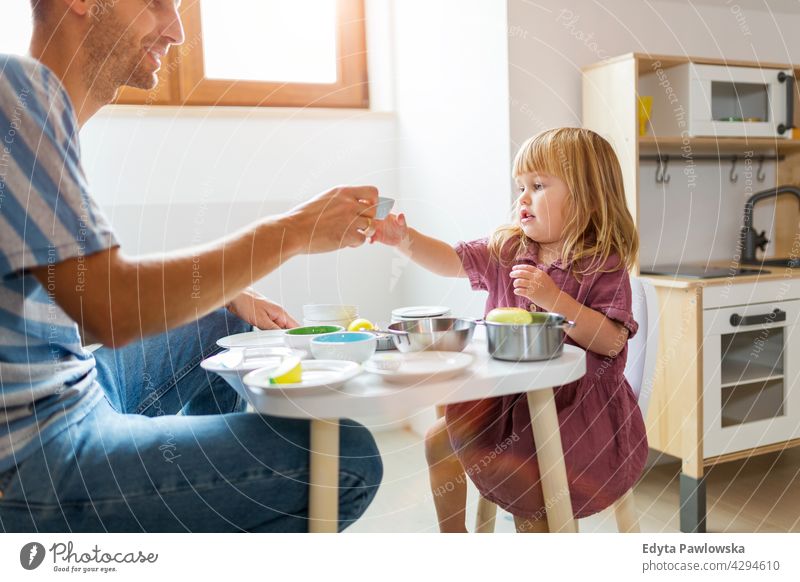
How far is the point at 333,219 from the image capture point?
35.3 inches

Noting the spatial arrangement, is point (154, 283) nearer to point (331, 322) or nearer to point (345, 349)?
point (345, 349)

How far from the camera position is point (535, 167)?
1283 mm

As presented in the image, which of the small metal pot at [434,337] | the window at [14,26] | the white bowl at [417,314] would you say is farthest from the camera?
the window at [14,26]

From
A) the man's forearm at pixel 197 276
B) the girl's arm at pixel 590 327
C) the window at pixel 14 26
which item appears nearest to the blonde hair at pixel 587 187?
the girl's arm at pixel 590 327

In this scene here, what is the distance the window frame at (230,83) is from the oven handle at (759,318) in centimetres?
119

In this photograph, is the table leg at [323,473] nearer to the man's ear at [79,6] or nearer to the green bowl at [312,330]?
the green bowl at [312,330]

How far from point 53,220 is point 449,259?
0.81 meters

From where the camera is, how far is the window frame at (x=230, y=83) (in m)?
1.86

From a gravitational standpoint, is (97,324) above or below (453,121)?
below

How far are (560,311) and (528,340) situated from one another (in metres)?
0.25

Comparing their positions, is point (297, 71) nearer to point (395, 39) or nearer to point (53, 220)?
point (395, 39)

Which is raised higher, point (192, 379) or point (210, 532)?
point (192, 379)

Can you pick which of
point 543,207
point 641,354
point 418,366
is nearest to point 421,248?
point 543,207
